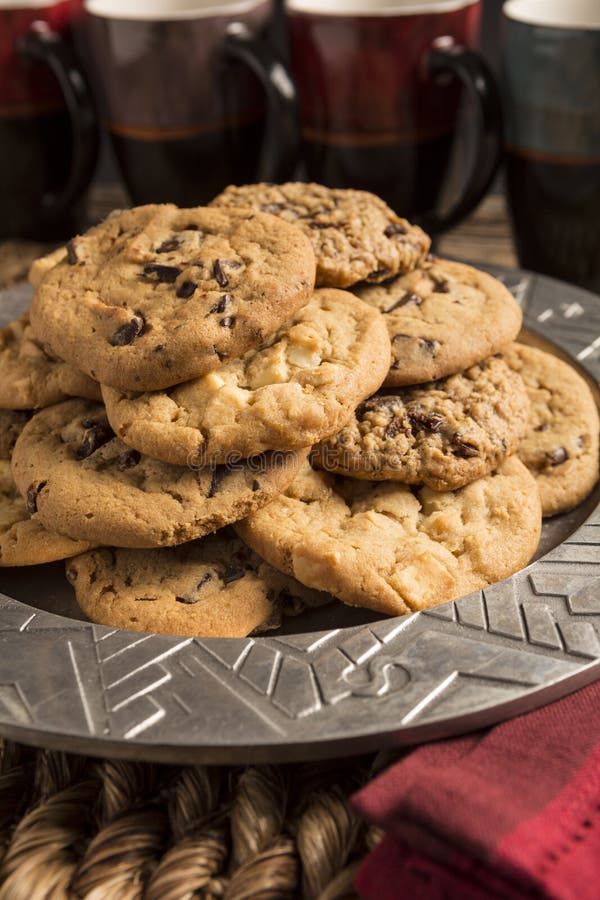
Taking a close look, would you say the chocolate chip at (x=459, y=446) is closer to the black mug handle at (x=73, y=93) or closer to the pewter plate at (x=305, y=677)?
the pewter plate at (x=305, y=677)

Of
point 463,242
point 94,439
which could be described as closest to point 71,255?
point 94,439

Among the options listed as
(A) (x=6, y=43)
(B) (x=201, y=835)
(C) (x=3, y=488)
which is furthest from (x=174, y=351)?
(A) (x=6, y=43)

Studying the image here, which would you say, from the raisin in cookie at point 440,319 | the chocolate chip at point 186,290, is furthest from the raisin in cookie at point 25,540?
the raisin in cookie at point 440,319

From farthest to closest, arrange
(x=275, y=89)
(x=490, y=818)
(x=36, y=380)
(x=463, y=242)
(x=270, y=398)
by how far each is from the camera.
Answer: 1. (x=463, y=242)
2. (x=275, y=89)
3. (x=36, y=380)
4. (x=270, y=398)
5. (x=490, y=818)

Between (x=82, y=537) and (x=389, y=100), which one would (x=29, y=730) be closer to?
(x=82, y=537)

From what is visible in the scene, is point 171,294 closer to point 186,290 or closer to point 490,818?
point 186,290
